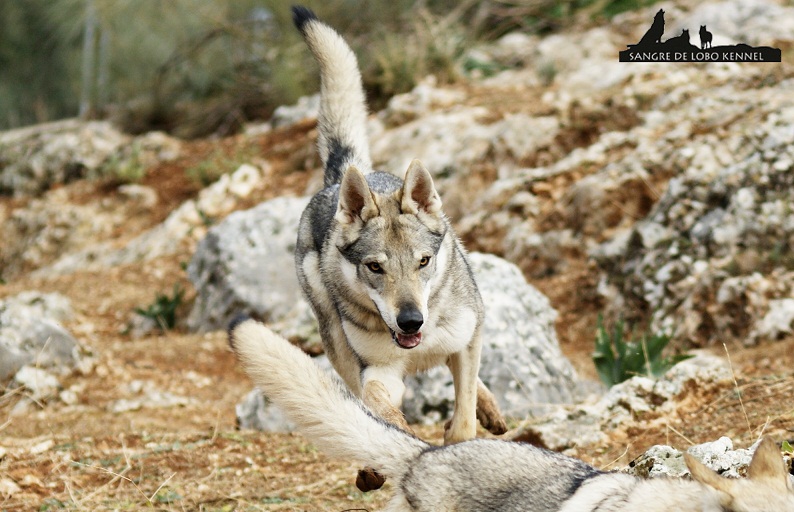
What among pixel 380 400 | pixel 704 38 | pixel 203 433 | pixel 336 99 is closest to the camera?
pixel 380 400

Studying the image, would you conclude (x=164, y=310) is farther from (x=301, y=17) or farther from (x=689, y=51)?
(x=689, y=51)

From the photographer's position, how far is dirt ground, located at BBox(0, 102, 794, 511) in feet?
16.0

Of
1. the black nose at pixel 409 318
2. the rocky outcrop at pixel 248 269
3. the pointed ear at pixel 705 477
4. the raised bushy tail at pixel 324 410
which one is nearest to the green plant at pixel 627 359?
the black nose at pixel 409 318

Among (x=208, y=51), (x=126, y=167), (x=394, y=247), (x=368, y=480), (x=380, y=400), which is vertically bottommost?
(x=126, y=167)

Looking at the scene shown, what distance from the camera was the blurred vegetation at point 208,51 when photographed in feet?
51.7

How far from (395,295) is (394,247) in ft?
1.01

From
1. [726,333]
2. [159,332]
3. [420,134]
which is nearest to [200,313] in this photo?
[159,332]

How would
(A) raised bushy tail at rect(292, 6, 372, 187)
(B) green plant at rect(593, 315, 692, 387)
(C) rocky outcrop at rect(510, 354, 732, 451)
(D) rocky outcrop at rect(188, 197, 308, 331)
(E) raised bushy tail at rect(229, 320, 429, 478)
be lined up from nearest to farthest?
(E) raised bushy tail at rect(229, 320, 429, 478)
(C) rocky outcrop at rect(510, 354, 732, 451)
(A) raised bushy tail at rect(292, 6, 372, 187)
(B) green plant at rect(593, 315, 692, 387)
(D) rocky outcrop at rect(188, 197, 308, 331)

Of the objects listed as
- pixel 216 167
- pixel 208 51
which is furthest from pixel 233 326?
pixel 208 51

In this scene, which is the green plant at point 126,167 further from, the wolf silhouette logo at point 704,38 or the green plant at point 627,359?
the green plant at point 627,359

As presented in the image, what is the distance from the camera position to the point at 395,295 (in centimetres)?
445

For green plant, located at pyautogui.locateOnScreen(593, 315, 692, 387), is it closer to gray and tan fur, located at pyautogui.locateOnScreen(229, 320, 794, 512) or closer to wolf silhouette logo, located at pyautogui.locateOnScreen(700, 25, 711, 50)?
gray and tan fur, located at pyautogui.locateOnScreen(229, 320, 794, 512)

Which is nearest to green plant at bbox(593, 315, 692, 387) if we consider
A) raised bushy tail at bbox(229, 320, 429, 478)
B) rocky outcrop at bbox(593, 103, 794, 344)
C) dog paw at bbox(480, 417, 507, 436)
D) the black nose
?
rocky outcrop at bbox(593, 103, 794, 344)

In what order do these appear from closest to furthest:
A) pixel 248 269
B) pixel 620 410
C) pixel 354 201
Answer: pixel 354 201 < pixel 620 410 < pixel 248 269
